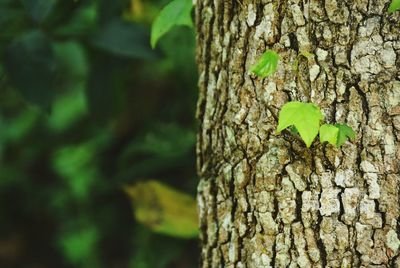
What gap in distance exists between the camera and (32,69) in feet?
7.61

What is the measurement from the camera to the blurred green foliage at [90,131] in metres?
2.54

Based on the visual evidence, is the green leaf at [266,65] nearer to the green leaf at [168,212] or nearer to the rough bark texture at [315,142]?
the rough bark texture at [315,142]

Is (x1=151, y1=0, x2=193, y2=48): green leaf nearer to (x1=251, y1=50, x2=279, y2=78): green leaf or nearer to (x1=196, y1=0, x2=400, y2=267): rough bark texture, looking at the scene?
(x1=196, y1=0, x2=400, y2=267): rough bark texture

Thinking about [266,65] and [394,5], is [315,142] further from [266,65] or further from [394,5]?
[394,5]

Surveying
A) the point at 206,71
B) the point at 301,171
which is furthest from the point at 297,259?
the point at 206,71

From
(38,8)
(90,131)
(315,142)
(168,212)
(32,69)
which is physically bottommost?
(168,212)

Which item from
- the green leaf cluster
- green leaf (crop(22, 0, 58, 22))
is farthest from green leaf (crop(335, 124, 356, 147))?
green leaf (crop(22, 0, 58, 22))

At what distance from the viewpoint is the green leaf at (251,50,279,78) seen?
1.51 meters

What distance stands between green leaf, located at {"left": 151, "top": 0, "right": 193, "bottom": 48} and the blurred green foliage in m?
0.72

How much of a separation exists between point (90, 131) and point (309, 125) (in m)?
2.97

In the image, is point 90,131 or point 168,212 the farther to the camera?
point 90,131

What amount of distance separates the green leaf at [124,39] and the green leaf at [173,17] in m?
0.75

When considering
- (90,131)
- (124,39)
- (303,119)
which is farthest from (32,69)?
(90,131)

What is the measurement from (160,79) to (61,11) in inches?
61.4
